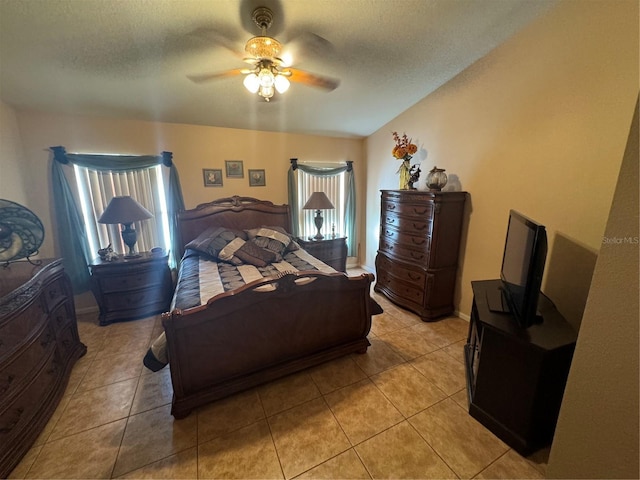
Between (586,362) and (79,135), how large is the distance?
4.45m

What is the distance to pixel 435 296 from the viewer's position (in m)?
2.79

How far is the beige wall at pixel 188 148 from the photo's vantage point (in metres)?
2.65

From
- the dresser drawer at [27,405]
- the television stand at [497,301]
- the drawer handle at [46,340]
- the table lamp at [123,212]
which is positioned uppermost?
the table lamp at [123,212]

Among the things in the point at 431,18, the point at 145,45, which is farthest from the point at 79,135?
the point at 431,18

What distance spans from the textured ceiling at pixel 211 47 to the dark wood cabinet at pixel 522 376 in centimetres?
218

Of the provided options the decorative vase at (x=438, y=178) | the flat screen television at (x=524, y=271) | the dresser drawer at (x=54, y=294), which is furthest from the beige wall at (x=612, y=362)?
the dresser drawer at (x=54, y=294)

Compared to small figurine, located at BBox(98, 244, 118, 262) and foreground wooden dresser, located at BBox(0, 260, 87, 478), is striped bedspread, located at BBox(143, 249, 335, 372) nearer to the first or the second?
foreground wooden dresser, located at BBox(0, 260, 87, 478)

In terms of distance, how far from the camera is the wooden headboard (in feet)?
10.8

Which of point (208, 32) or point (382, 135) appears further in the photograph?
point (382, 135)

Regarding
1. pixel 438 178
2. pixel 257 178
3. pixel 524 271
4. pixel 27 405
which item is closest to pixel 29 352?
pixel 27 405

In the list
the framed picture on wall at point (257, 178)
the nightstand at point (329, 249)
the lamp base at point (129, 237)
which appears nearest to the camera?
the lamp base at point (129, 237)

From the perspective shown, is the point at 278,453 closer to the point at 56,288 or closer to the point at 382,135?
the point at 56,288

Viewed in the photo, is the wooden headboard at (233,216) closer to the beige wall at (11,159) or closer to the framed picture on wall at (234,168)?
the framed picture on wall at (234,168)

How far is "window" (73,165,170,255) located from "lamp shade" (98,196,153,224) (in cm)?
40
